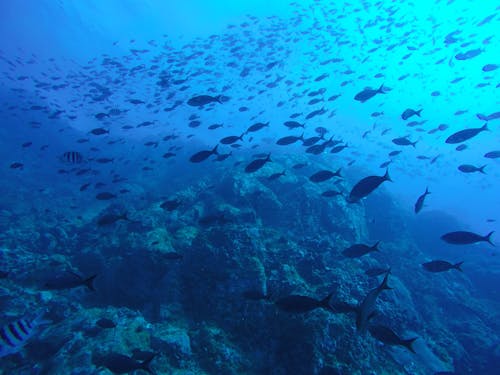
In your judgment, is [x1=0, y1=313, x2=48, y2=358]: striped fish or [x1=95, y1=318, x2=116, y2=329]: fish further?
[x1=95, y1=318, x2=116, y2=329]: fish

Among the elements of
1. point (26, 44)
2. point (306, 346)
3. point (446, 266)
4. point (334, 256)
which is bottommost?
point (334, 256)

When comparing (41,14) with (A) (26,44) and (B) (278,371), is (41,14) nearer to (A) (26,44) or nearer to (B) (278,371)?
(A) (26,44)

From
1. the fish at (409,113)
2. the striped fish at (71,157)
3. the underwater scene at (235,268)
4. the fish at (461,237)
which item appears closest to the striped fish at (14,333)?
the underwater scene at (235,268)

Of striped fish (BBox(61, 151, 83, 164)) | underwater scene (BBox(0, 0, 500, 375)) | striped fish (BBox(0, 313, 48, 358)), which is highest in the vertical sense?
striped fish (BBox(61, 151, 83, 164))

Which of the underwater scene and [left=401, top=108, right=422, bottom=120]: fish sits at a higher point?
[left=401, top=108, right=422, bottom=120]: fish

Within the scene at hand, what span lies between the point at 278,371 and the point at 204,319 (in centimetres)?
200

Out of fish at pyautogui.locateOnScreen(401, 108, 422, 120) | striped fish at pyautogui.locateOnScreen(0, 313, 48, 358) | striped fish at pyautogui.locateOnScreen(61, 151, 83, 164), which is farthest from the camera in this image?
fish at pyautogui.locateOnScreen(401, 108, 422, 120)

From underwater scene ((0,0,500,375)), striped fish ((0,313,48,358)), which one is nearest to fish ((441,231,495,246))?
Result: underwater scene ((0,0,500,375))

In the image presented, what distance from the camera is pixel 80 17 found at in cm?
8862

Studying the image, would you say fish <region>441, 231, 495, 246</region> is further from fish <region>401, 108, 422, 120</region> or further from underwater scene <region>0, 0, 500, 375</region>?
fish <region>401, 108, 422, 120</region>

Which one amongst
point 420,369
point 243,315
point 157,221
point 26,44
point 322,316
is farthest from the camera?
point 26,44

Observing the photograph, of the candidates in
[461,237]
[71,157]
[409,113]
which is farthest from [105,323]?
[409,113]

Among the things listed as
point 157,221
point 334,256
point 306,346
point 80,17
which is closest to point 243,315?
point 306,346

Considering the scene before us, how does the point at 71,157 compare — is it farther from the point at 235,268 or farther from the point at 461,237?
the point at 461,237
